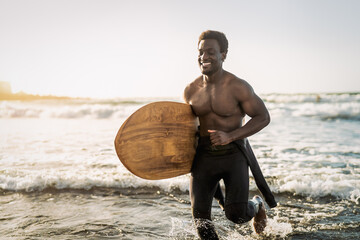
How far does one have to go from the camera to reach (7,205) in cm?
495

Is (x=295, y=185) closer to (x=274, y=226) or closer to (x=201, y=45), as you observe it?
(x=274, y=226)

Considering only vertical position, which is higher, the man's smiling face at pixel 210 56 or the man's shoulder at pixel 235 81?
the man's smiling face at pixel 210 56

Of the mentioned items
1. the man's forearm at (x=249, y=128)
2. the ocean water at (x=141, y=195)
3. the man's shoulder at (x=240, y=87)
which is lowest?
the ocean water at (x=141, y=195)

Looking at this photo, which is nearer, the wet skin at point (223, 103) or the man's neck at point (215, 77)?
the wet skin at point (223, 103)

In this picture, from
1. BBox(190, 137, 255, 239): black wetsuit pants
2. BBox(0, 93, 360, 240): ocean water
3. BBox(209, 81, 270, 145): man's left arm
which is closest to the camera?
BBox(209, 81, 270, 145): man's left arm

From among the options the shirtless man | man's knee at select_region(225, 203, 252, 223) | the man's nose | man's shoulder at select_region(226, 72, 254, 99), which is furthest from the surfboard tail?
the man's nose

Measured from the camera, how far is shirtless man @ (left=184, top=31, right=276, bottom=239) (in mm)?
2965

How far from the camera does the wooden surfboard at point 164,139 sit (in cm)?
330

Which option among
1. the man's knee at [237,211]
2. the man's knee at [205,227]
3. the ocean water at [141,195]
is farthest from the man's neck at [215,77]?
the ocean water at [141,195]

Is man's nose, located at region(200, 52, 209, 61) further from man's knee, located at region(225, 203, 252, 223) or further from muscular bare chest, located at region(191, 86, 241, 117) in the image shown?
man's knee, located at region(225, 203, 252, 223)

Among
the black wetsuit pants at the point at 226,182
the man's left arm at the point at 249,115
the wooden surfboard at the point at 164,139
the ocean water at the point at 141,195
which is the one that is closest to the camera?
the man's left arm at the point at 249,115

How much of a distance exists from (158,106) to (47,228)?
1971mm

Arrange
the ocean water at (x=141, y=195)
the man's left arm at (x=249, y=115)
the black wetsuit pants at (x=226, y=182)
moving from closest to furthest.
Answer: the man's left arm at (x=249, y=115) < the black wetsuit pants at (x=226, y=182) < the ocean water at (x=141, y=195)

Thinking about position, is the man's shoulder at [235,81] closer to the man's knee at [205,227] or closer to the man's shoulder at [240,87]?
the man's shoulder at [240,87]
